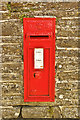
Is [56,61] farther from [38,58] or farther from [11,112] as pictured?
[11,112]

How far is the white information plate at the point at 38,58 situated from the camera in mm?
1918

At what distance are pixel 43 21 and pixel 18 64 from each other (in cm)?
91

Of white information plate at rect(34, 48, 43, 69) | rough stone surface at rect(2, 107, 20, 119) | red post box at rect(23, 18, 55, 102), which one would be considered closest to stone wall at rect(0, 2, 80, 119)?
rough stone surface at rect(2, 107, 20, 119)

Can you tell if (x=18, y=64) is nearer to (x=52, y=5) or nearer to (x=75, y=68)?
(x=75, y=68)

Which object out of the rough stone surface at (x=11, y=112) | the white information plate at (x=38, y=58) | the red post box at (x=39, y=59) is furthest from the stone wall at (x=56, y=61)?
the white information plate at (x=38, y=58)

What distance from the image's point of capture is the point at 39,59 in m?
1.94

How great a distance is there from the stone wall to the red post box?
0.12m

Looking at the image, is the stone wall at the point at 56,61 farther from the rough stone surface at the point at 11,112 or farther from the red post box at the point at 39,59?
the red post box at the point at 39,59

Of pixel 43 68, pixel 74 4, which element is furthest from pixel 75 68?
pixel 74 4

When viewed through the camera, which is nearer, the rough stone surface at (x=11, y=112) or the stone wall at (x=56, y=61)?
the stone wall at (x=56, y=61)

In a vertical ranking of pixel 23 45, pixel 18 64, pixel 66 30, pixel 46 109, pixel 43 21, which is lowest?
pixel 46 109

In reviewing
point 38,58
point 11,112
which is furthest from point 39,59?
point 11,112

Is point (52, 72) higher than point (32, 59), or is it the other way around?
point (32, 59)

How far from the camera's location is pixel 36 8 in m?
2.00
